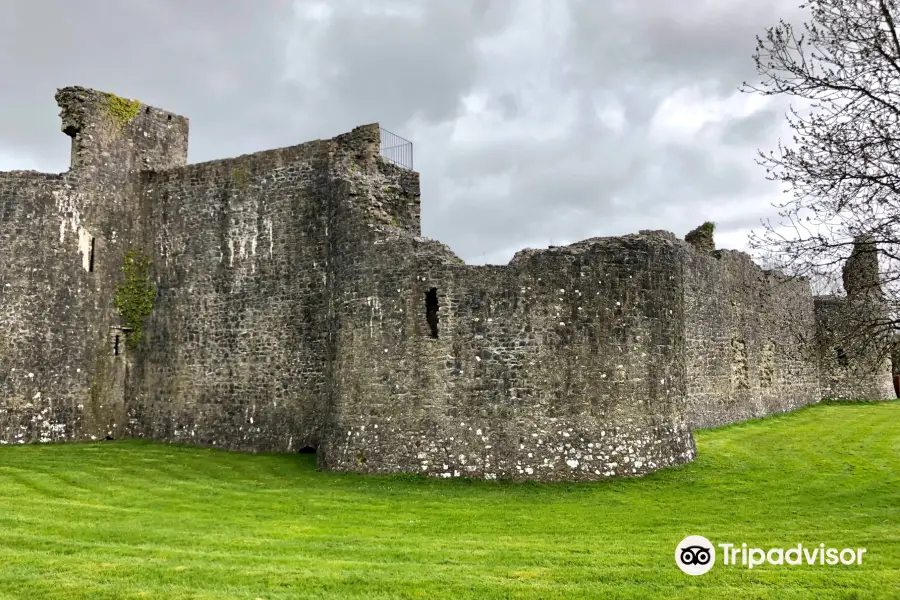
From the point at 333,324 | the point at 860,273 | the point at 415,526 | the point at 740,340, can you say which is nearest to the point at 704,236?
the point at 740,340

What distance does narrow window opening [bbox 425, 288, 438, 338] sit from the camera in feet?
53.4

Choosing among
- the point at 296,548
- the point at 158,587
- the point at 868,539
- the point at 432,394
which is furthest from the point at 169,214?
the point at 868,539

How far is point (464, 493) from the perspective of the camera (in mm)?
14477

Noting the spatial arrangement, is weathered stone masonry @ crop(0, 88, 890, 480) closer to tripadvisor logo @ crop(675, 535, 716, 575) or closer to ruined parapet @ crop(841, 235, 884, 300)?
ruined parapet @ crop(841, 235, 884, 300)

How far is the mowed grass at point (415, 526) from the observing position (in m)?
8.36

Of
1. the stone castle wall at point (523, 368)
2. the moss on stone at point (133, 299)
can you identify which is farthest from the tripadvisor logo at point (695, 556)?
the moss on stone at point (133, 299)

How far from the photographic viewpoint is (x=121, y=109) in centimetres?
2202

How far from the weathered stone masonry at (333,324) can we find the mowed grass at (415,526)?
3.09ft

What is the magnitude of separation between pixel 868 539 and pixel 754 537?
147 centimetres

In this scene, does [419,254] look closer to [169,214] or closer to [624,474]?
[624,474]

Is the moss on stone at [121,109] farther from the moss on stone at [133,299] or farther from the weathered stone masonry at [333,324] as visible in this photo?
the moss on stone at [133,299]

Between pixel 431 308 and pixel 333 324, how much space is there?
2585 mm

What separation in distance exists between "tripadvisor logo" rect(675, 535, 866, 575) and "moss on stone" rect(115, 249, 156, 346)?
16654 millimetres

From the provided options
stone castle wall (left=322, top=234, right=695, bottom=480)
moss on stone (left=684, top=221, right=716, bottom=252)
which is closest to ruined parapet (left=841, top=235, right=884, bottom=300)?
stone castle wall (left=322, top=234, right=695, bottom=480)
